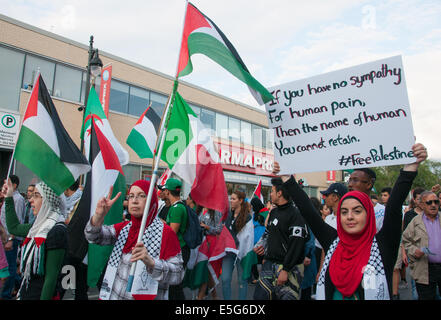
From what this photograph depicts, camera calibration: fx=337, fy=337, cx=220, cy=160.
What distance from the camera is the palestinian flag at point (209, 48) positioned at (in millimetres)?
3404

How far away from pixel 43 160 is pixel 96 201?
69 centimetres

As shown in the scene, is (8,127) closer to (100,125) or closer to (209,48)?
(100,125)

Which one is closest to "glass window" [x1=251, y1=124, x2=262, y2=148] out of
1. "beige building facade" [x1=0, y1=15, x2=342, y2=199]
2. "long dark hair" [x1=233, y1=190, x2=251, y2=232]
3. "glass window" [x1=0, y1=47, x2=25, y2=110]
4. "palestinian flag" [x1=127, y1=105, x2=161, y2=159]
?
"beige building facade" [x1=0, y1=15, x2=342, y2=199]

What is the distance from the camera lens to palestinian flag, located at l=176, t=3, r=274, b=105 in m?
3.40

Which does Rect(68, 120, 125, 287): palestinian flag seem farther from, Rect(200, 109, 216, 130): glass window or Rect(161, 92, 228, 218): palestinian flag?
Rect(200, 109, 216, 130): glass window

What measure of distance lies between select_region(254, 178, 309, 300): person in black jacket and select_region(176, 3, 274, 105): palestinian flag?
1.36 metres

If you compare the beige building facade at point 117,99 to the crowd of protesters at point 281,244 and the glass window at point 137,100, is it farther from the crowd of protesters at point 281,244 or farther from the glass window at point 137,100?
the crowd of protesters at point 281,244

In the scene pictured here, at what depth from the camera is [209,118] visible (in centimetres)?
2384

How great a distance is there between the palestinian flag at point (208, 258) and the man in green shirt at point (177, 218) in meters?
0.47


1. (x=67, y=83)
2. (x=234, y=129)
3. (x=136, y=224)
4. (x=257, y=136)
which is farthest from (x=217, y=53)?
(x=257, y=136)

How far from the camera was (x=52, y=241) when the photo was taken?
125 inches

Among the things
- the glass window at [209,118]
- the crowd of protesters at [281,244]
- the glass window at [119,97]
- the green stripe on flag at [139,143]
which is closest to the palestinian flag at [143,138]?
the green stripe on flag at [139,143]

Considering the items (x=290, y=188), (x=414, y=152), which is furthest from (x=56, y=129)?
(x=414, y=152)
